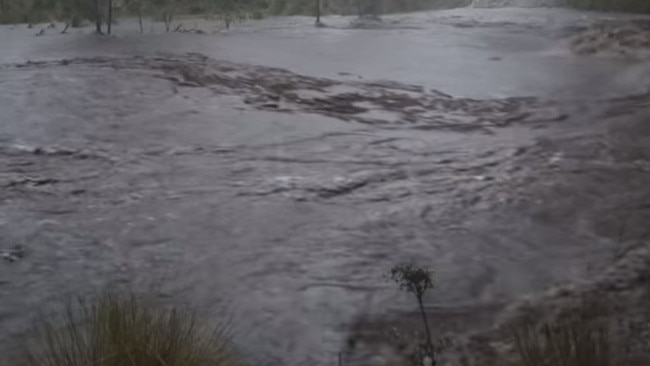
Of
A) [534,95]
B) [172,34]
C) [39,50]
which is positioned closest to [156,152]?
[534,95]

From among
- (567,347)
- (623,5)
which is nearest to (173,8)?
(623,5)

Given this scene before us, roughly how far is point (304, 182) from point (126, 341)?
3.10 meters

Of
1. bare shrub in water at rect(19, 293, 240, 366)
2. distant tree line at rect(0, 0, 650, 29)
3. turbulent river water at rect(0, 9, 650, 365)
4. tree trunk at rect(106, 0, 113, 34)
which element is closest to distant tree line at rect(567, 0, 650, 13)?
distant tree line at rect(0, 0, 650, 29)

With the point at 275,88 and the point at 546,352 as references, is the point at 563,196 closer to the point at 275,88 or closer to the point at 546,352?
the point at 546,352

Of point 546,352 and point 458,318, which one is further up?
point 546,352

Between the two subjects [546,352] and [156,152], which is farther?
[156,152]

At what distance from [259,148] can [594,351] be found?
407 centimetres

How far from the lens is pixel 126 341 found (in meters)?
2.65

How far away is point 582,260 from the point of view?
4.36m

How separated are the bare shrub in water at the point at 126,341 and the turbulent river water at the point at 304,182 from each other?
46 cm

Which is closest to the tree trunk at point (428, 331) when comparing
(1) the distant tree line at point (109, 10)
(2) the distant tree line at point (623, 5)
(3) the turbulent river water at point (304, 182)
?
(3) the turbulent river water at point (304, 182)

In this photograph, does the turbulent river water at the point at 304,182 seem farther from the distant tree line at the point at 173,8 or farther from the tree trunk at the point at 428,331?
the distant tree line at the point at 173,8

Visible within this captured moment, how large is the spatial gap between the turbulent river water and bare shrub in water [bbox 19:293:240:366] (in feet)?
1.51

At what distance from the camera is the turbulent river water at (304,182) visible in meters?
4.07
